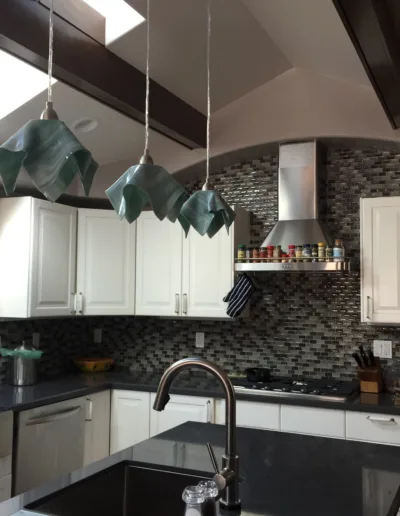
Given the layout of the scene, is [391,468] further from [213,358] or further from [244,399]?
[213,358]

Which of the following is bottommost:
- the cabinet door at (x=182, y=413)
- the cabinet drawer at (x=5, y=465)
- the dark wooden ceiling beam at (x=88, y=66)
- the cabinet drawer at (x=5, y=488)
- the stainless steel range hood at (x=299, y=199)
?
the cabinet drawer at (x=5, y=488)

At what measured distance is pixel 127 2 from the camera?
283 centimetres

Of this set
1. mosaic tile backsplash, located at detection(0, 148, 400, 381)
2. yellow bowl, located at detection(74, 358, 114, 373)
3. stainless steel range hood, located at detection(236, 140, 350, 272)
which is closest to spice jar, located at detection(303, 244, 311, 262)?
stainless steel range hood, located at detection(236, 140, 350, 272)

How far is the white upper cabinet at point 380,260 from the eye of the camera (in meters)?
3.43

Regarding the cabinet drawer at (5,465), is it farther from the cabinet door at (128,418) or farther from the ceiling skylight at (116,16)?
the ceiling skylight at (116,16)

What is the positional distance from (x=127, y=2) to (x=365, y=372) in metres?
2.68

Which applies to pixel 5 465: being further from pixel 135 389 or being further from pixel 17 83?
pixel 17 83

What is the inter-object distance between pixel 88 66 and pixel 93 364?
2447 millimetres

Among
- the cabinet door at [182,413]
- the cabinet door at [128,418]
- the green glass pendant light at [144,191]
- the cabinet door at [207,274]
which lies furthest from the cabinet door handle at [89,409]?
the green glass pendant light at [144,191]

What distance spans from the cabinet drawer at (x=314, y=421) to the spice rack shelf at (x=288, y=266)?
2.90 feet

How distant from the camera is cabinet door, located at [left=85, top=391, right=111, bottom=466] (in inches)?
149

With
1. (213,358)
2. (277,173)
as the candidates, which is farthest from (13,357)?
(277,173)

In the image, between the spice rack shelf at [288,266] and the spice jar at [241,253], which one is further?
the spice jar at [241,253]

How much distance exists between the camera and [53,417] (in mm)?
3469
